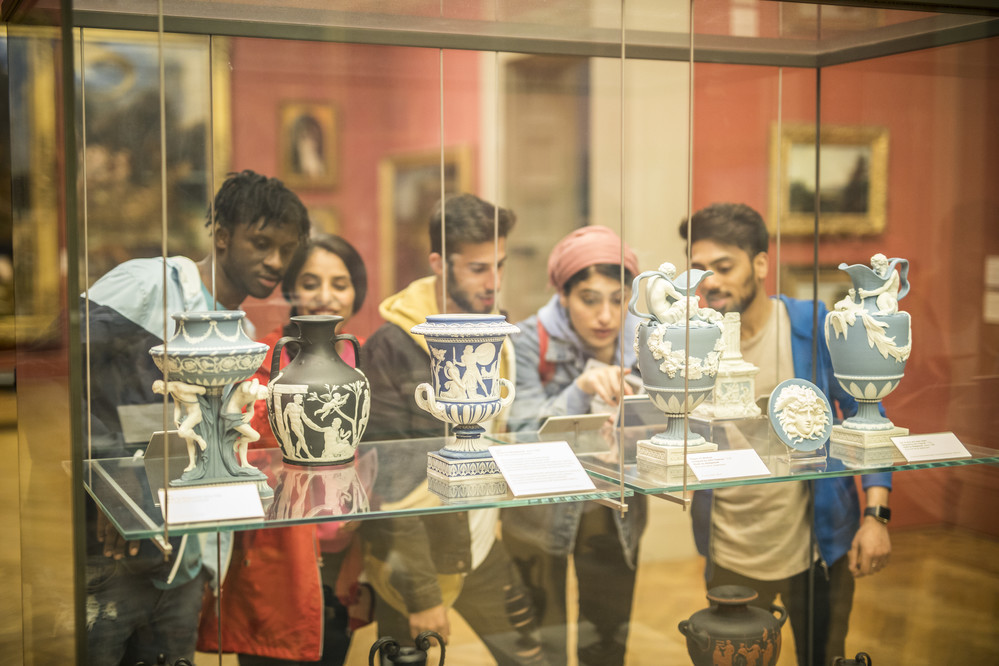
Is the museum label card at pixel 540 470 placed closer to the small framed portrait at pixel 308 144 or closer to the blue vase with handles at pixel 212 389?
the blue vase with handles at pixel 212 389

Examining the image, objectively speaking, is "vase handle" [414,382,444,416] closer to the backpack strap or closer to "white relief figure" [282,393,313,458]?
"white relief figure" [282,393,313,458]

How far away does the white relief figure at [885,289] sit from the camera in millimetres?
2256

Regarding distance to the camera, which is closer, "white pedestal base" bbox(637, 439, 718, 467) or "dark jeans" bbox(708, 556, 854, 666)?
"white pedestal base" bbox(637, 439, 718, 467)

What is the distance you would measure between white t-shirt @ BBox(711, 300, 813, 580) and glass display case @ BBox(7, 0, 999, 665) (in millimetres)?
19

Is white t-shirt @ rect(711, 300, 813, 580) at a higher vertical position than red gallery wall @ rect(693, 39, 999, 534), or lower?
lower

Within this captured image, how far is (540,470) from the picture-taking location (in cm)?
188

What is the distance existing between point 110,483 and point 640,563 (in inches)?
60.0

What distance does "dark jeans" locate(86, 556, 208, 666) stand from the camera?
226cm

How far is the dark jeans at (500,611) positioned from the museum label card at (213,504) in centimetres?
113

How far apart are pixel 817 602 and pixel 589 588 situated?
0.70 m

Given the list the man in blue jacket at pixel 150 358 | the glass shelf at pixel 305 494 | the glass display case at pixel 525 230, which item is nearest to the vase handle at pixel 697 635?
the glass display case at pixel 525 230

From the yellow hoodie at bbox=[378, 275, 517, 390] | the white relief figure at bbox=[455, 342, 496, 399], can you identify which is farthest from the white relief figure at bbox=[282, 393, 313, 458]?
the yellow hoodie at bbox=[378, 275, 517, 390]

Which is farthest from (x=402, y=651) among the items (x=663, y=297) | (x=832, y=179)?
(x=832, y=179)

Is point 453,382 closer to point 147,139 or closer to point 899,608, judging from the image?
point 147,139
